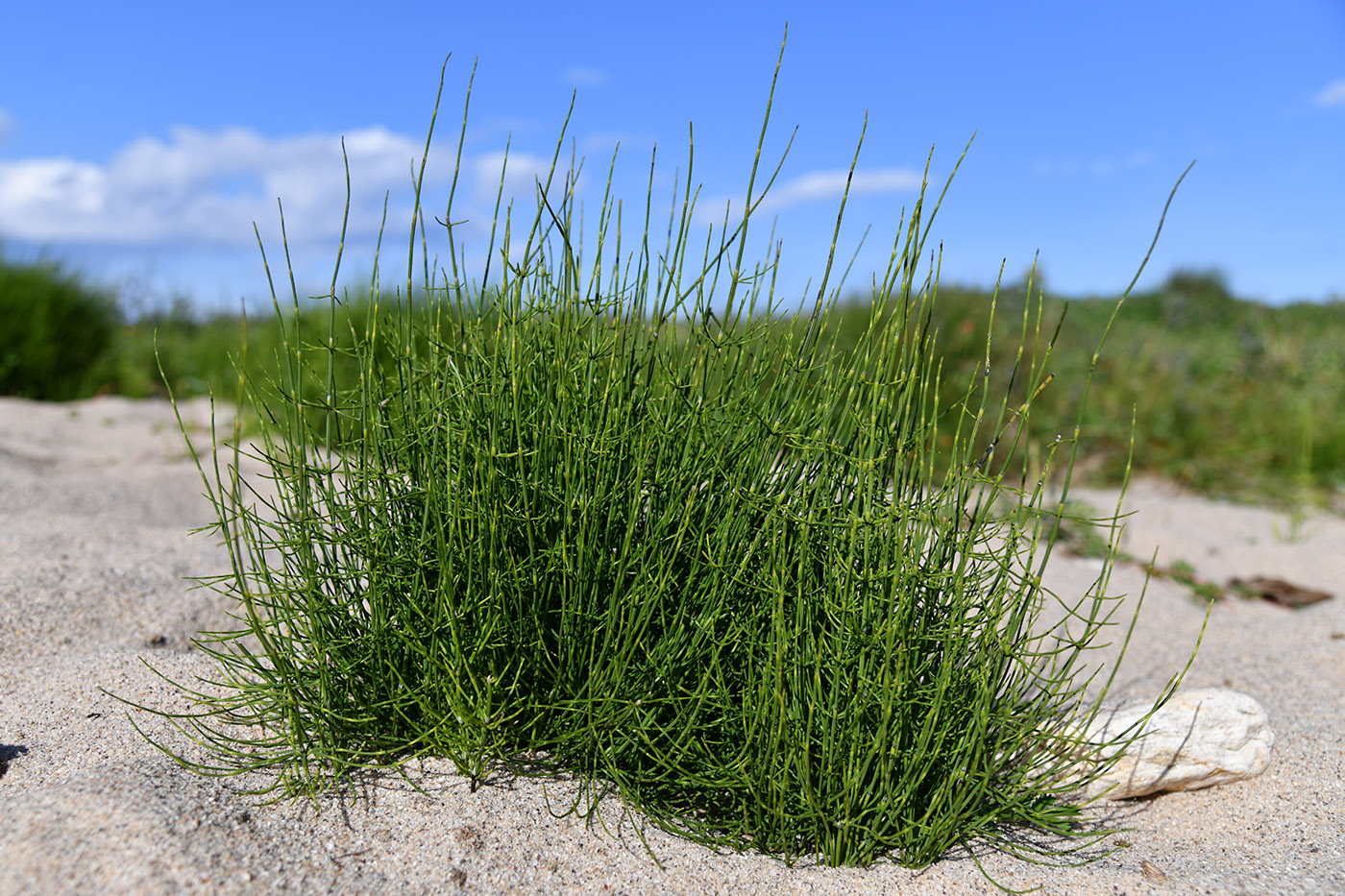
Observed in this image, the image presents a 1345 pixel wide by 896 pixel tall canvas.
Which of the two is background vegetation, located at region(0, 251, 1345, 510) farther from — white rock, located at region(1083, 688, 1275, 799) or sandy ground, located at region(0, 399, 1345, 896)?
white rock, located at region(1083, 688, 1275, 799)

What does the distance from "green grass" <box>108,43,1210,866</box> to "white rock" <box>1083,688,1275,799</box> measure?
530 millimetres

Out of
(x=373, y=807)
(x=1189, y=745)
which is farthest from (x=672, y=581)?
(x=1189, y=745)

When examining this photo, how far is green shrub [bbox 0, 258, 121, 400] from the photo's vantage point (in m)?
7.83

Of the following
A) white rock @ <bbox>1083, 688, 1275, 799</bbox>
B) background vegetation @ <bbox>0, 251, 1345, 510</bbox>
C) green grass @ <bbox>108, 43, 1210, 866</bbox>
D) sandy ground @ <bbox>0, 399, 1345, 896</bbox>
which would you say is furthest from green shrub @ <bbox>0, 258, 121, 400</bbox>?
white rock @ <bbox>1083, 688, 1275, 799</bbox>

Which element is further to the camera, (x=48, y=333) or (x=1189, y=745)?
(x=48, y=333)

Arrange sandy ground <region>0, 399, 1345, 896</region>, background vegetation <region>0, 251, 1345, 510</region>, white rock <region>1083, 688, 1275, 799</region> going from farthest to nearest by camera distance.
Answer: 1. background vegetation <region>0, 251, 1345, 510</region>
2. white rock <region>1083, 688, 1275, 799</region>
3. sandy ground <region>0, 399, 1345, 896</region>

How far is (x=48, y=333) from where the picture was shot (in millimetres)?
8016

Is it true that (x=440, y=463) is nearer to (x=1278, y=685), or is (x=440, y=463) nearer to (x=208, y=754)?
(x=208, y=754)

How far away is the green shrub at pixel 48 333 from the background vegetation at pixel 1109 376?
12 mm

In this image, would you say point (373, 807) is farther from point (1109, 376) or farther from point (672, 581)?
point (1109, 376)

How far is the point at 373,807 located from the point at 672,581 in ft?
2.63

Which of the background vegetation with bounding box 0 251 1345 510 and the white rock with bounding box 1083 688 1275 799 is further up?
the background vegetation with bounding box 0 251 1345 510

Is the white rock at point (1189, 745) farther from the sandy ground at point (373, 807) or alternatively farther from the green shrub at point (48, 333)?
the green shrub at point (48, 333)

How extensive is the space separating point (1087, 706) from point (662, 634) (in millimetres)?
1713
